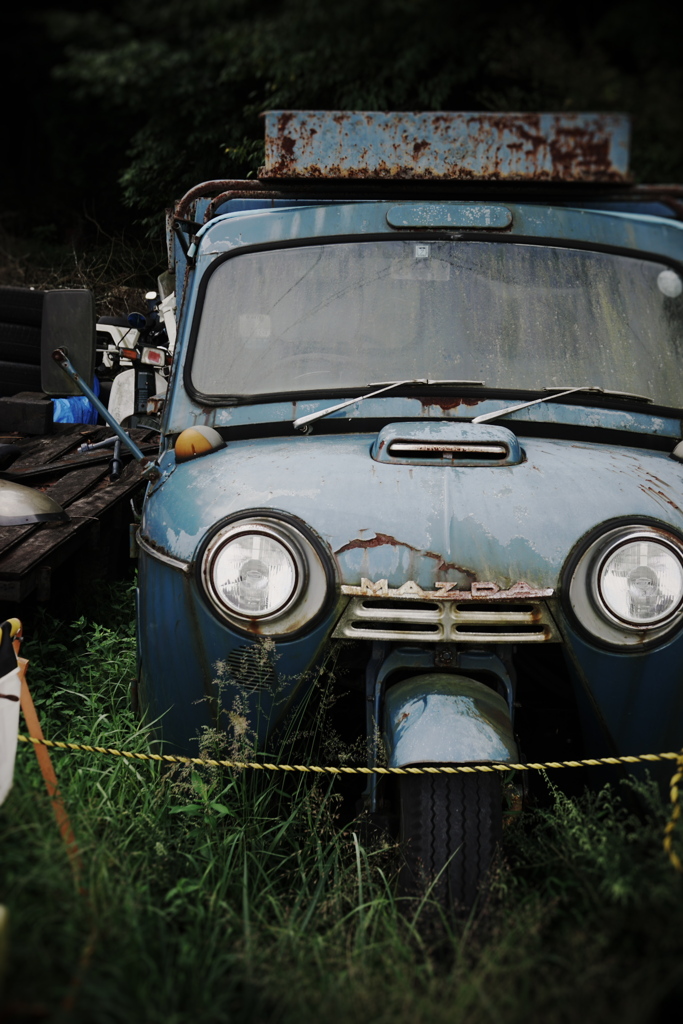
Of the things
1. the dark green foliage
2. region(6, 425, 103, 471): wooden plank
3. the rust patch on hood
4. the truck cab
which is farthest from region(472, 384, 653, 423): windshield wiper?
the dark green foliage

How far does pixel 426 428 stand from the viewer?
2854 mm

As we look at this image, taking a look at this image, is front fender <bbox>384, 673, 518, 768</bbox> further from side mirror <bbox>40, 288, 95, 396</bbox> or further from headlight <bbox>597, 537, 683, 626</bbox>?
side mirror <bbox>40, 288, 95, 396</bbox>

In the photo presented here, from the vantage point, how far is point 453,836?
2.31 metres

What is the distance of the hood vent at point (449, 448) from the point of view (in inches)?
108

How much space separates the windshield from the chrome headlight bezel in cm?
89

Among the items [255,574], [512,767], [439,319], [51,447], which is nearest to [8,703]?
[255,574]

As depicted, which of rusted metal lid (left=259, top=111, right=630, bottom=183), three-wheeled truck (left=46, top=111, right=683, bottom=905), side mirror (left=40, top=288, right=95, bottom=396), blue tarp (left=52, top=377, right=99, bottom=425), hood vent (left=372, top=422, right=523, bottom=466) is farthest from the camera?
blue tarp (left=52, top=377, right=99, bottom=425)

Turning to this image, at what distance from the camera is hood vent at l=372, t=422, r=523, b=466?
108 inches

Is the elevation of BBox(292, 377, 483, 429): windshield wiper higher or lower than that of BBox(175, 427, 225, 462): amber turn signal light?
higher

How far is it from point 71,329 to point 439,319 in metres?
1.30

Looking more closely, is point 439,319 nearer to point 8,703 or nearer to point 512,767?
point 512,767

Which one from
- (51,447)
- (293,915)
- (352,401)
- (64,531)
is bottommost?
(293,915)

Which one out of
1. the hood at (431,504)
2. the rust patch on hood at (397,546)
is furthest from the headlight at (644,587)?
the rust patch on hood at (397,546)

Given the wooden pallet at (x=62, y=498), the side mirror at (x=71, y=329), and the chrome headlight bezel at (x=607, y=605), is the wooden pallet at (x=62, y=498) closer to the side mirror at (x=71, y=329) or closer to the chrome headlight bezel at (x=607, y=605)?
the side mirror at (x=71, y=329)
